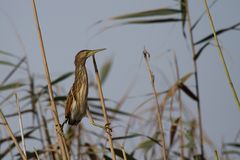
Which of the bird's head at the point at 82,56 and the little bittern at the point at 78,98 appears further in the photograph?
the bird's head at the point at 82,56

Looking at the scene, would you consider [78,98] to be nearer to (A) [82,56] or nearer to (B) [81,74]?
(B) [81,74]

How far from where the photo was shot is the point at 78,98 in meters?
3.23

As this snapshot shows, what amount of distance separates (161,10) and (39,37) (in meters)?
1.15

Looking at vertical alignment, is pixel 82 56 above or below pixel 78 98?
above

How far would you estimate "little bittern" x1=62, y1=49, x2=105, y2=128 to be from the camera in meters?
3.19

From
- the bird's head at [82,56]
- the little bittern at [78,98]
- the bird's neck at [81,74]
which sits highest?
the bird's head at [82,56]

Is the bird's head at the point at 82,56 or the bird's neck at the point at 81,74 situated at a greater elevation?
the bird's head at the point at 82,56

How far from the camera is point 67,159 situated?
7.16 feet

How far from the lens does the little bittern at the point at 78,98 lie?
3.19 m

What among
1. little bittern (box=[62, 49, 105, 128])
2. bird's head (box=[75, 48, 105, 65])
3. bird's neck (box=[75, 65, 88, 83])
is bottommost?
little bittern (box=[62, 49, 105, 128])

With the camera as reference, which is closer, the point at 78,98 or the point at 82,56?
the point at 78,98

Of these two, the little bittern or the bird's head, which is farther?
the bird's head

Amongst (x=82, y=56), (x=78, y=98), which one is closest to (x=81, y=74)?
(x=82, y=56)

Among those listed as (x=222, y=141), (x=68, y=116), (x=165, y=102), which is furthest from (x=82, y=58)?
(x=222, y=141)
